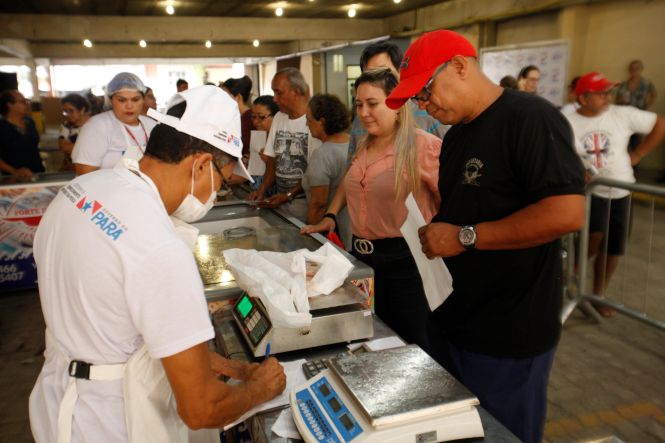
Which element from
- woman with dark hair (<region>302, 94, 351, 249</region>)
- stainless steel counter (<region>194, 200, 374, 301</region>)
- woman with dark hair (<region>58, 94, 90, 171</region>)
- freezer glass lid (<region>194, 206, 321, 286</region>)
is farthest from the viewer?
woman with dark hair (<region>58, 94, 90, 171</region>)

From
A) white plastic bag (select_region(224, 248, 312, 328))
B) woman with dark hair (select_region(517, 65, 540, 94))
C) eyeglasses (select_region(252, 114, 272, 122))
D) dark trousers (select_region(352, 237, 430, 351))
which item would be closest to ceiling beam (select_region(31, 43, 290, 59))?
woman with dark hair (select_region(517, 65, 540, 94))

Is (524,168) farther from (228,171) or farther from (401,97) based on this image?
(228,171)

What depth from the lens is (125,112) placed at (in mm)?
3449

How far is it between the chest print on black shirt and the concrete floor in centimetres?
159

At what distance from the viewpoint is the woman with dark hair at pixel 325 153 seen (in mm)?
3219

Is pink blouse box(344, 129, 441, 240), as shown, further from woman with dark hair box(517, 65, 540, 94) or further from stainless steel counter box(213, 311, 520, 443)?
woman with dark hair box(517, 65, 540, 94)

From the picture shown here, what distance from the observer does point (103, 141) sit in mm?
3365

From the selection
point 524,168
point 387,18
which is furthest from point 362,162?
point 387,18

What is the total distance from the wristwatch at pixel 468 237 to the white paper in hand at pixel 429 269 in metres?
0.17

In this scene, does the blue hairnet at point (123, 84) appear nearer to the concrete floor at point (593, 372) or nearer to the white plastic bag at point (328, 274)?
the concrete floor at point (593, 372)

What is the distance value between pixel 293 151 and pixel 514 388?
2.52 metres

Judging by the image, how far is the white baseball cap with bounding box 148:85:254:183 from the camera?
1.21 meters

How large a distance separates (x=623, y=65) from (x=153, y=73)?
18.6m

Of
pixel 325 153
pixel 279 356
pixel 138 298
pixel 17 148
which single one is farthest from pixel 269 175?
pixel 17 148
